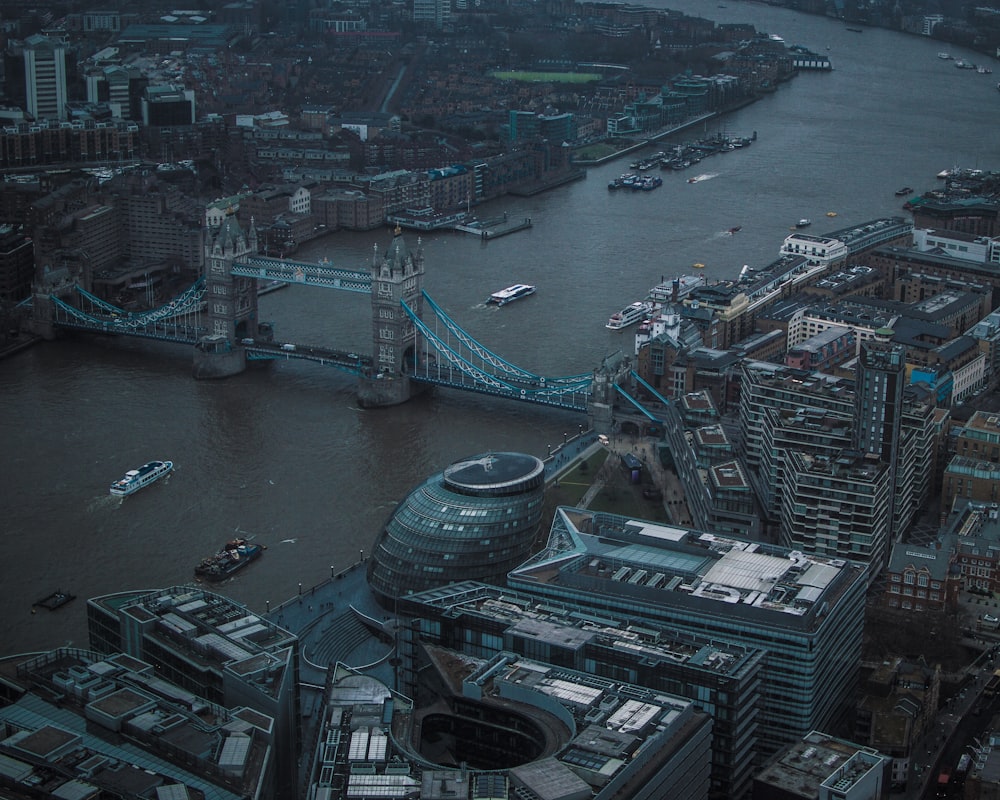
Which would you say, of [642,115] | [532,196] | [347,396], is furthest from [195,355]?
[642,115]

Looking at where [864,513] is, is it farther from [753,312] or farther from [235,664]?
[753,312]

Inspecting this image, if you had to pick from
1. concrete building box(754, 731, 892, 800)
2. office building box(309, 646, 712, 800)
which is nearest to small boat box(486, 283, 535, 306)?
office building box(309, 646, 712, 800)

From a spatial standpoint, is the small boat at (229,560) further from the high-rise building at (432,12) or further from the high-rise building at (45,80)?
the high-rise building at (432,12)

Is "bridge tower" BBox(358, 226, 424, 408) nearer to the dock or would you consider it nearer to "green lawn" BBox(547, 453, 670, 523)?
"green lawn" BBox(547, 453, 670, 523)

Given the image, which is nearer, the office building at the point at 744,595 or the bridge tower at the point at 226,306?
the office building at the point at 744,595

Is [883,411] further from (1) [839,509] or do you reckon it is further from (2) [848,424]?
(1) [839,509]

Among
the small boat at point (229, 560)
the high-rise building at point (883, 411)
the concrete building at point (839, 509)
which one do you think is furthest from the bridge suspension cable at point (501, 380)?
the small boat at point (229, 560)
